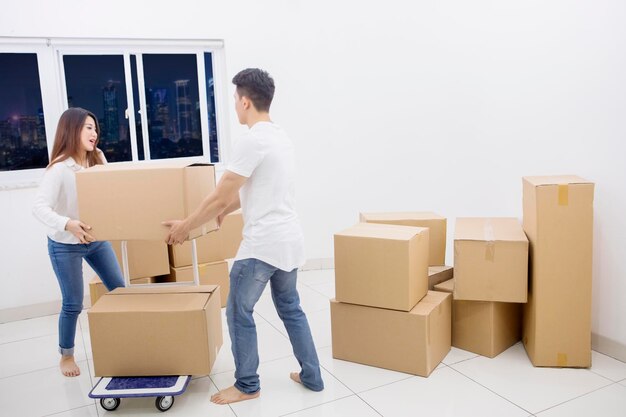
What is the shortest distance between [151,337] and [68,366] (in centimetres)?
70

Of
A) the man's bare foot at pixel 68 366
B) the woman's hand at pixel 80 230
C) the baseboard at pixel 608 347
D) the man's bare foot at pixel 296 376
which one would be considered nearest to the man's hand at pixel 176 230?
the woman's hand at pixel 80 230

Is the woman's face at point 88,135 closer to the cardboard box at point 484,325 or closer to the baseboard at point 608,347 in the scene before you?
the cardboard box at point 484,325

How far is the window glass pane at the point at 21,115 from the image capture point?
332 cm

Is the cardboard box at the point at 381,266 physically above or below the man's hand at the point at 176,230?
below

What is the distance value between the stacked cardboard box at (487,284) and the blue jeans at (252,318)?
2.60 feet

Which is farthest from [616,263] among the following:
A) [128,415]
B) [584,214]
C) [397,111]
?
[128,415]

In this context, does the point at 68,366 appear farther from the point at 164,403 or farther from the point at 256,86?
the point at 256,86

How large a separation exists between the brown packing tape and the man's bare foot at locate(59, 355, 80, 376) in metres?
2.44

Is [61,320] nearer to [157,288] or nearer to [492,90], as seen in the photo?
[157,288]

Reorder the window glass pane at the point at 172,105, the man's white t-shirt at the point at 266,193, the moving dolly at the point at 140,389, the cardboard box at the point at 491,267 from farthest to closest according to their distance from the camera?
the window glass pane at the point at 172,105 < the cardboard box at the point at 491,267 < the moving dolly at the point at 140,389 < the man's white t-shirt at the point at 266,193

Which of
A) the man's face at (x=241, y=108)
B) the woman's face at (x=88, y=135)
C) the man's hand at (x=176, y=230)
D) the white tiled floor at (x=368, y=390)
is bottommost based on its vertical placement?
the white tiled floor at (x=368, y=390)

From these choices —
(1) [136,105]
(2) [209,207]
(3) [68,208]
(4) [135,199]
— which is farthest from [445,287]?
(1) [136,105]

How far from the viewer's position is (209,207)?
78.3 inches

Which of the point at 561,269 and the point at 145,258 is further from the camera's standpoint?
the point at 145,258
